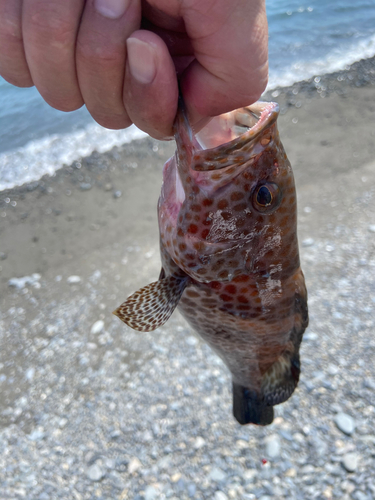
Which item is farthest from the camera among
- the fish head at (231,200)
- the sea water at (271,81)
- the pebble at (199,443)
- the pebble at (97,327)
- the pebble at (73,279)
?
the sea water at (271,81)

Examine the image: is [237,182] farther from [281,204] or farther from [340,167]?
[340,167]

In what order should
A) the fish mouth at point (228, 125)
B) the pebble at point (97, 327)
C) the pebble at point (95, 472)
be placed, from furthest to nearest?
1. the pebble at point (97, 327)
2. the pebble at point (95, 472)
3. the fish mouth at point (228, 125)

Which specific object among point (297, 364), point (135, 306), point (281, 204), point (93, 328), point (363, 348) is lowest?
point (93, 328)

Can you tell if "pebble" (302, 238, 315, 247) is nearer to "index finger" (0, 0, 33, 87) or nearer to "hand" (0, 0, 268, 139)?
"hand" (0, 0, 268, 139)

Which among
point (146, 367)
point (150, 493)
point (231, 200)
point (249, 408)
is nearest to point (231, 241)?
point (231, 200)

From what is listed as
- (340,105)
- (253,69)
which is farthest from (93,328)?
(340,105)

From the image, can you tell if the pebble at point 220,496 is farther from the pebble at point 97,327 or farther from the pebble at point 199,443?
the pebble at point 97,327

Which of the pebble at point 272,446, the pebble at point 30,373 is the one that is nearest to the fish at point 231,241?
the pebble at point 272,446
